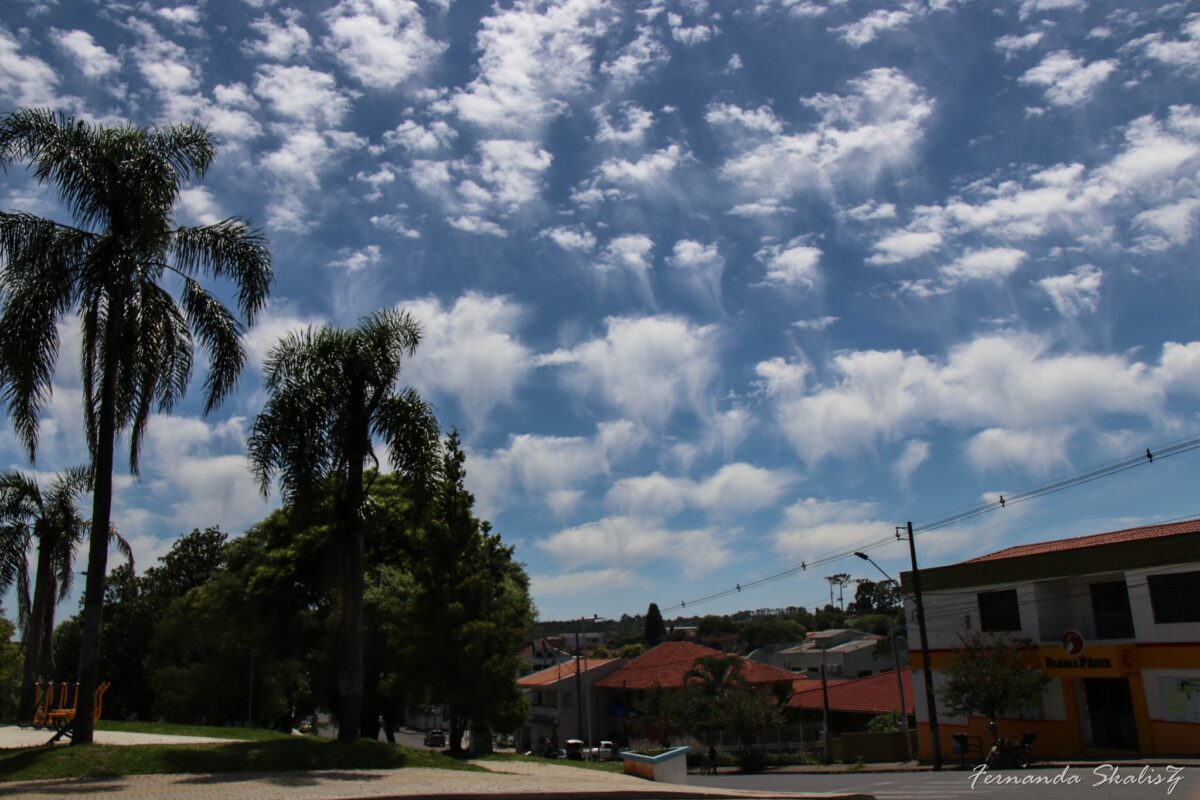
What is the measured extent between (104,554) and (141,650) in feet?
142

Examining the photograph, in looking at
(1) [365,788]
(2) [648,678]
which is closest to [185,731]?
(1) [365,788]

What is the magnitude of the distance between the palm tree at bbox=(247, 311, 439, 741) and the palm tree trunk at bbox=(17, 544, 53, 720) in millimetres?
12431

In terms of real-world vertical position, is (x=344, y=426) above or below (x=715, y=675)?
above

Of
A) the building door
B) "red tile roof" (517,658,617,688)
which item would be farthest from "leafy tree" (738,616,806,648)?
the building door

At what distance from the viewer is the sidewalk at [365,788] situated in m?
11.6

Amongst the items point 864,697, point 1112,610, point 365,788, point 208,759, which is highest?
point 1112,610

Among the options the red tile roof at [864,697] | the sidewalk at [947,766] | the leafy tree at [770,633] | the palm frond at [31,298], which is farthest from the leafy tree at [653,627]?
the palm frond at [31,298]

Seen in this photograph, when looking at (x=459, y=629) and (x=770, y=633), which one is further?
(x=770, y=633)

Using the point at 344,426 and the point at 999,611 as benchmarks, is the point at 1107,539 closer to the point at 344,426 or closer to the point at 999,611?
the point at 999,611

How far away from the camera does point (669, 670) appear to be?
60.7m

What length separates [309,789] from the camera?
12500 millimetres

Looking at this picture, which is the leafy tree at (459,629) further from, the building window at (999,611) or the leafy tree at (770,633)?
the leafy tree at (770,633)

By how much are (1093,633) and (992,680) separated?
4.10 metres

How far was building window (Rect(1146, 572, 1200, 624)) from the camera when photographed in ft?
93.4
